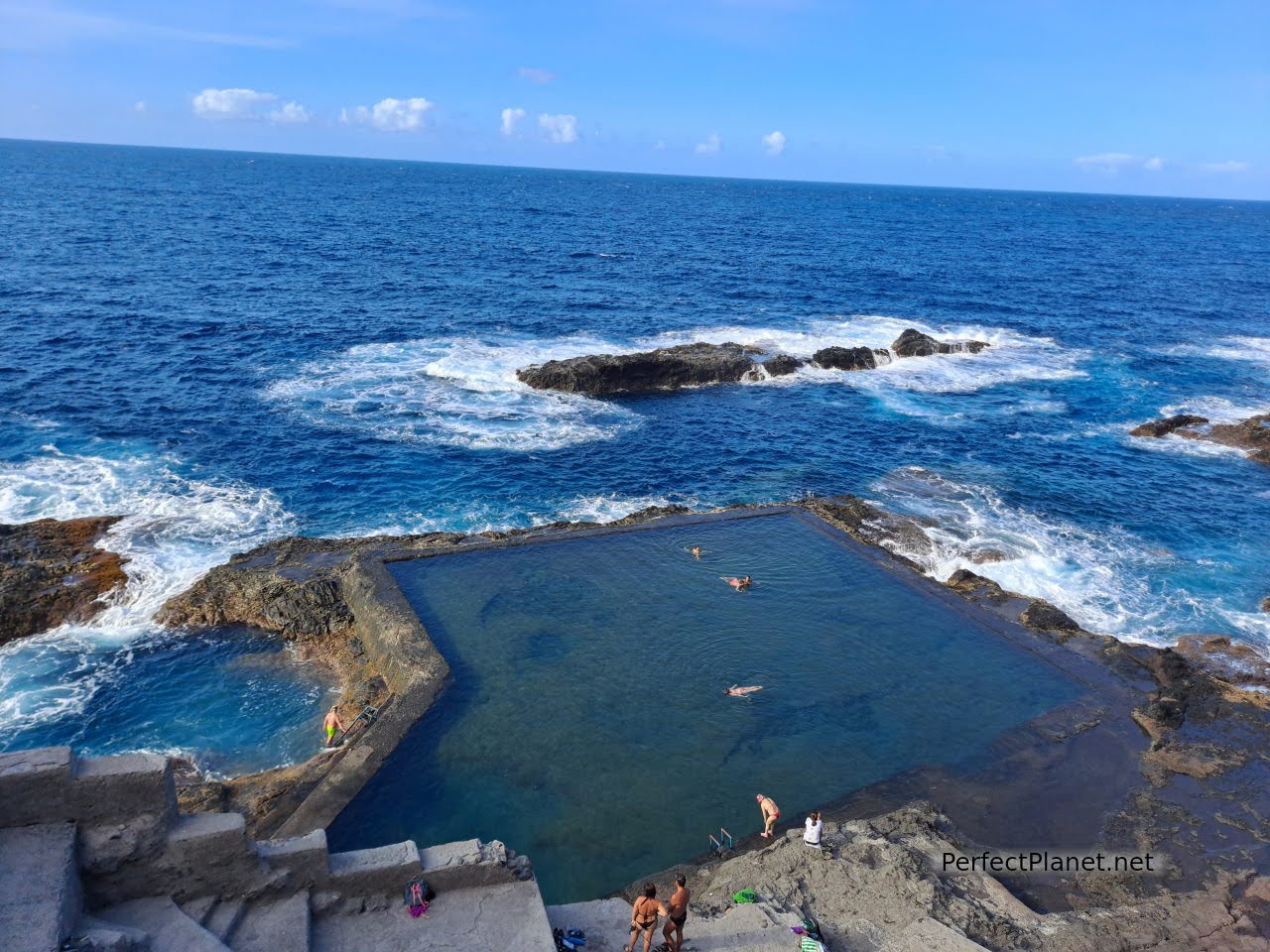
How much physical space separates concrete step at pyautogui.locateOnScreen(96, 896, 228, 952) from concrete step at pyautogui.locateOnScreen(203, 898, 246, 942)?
0.32 meters

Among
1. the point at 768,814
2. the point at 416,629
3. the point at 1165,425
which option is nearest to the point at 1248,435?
the point at 1165,425

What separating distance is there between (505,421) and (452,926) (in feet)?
104

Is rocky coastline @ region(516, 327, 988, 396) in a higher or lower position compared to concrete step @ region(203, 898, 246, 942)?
higher

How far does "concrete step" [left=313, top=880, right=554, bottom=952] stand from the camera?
486 inches

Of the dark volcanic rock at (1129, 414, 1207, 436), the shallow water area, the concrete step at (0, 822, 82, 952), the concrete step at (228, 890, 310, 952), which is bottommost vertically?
the shallow water area

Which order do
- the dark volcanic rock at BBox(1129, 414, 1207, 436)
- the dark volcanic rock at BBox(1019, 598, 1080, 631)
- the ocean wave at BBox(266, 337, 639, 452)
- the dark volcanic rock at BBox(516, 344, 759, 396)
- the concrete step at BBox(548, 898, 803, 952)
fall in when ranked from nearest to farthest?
the concrete step at BBox(548, 898, 803, 952) → the dark volcanic rock at BBox(1019, 598, 1080, 631) → the ocean wave at BBox(266, 337, 639, 452) → the dark volcanic rock at BBox(1129, 414, 1207, 436) → the dark volcanic rock at BBox(516, 344, 759, 396)

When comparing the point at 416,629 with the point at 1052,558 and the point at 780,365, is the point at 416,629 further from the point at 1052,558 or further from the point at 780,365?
the point at 780,365

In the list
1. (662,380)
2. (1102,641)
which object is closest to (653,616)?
(1102,641)

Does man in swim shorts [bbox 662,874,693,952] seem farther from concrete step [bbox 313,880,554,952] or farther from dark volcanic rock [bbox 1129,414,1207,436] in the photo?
dark volcanic rock [bbox 1129,414,1207,436]

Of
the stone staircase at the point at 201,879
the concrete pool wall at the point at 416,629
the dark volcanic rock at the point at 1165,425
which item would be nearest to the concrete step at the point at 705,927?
the stone staircase at the point at 201,879

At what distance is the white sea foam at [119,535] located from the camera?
22.0 m

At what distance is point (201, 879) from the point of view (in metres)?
12.3

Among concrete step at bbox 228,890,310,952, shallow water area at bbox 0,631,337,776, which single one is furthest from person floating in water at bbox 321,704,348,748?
concrete step at bbox 228,890,310,952

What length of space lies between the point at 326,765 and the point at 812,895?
1086 centimetres
